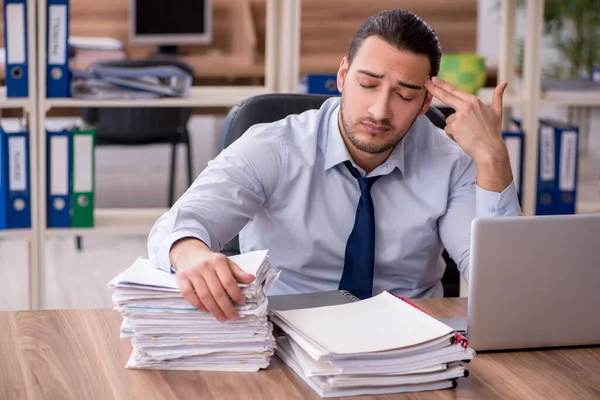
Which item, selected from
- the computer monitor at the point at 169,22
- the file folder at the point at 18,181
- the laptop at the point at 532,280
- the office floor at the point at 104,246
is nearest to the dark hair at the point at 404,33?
the laptop at the point at 532,280

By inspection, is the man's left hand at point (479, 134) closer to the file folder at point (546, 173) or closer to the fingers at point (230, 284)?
the fingers at point (230, 284)

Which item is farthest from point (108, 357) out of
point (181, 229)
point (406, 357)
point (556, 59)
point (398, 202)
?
point (556, 59)

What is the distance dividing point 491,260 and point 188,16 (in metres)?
4.28

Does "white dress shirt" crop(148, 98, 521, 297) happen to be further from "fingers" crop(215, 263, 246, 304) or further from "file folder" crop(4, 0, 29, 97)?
"file folder" crop(4, 0, 29, 97)

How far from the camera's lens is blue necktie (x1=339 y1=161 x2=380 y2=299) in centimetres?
176

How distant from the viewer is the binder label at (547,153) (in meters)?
3.10

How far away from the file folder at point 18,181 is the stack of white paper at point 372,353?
1793 millimetres

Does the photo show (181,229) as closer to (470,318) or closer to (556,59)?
(470,318)

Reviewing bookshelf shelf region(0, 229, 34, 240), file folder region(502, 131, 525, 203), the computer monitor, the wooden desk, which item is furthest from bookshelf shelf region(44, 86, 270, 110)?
the computer monitor

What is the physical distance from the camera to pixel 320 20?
5.71 m

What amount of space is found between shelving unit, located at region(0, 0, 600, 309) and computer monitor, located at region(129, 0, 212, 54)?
2094mm

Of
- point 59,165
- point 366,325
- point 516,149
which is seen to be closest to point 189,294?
point 366,325

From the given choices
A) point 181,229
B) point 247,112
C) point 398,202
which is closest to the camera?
point 181,229

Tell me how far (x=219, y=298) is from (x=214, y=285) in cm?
2
